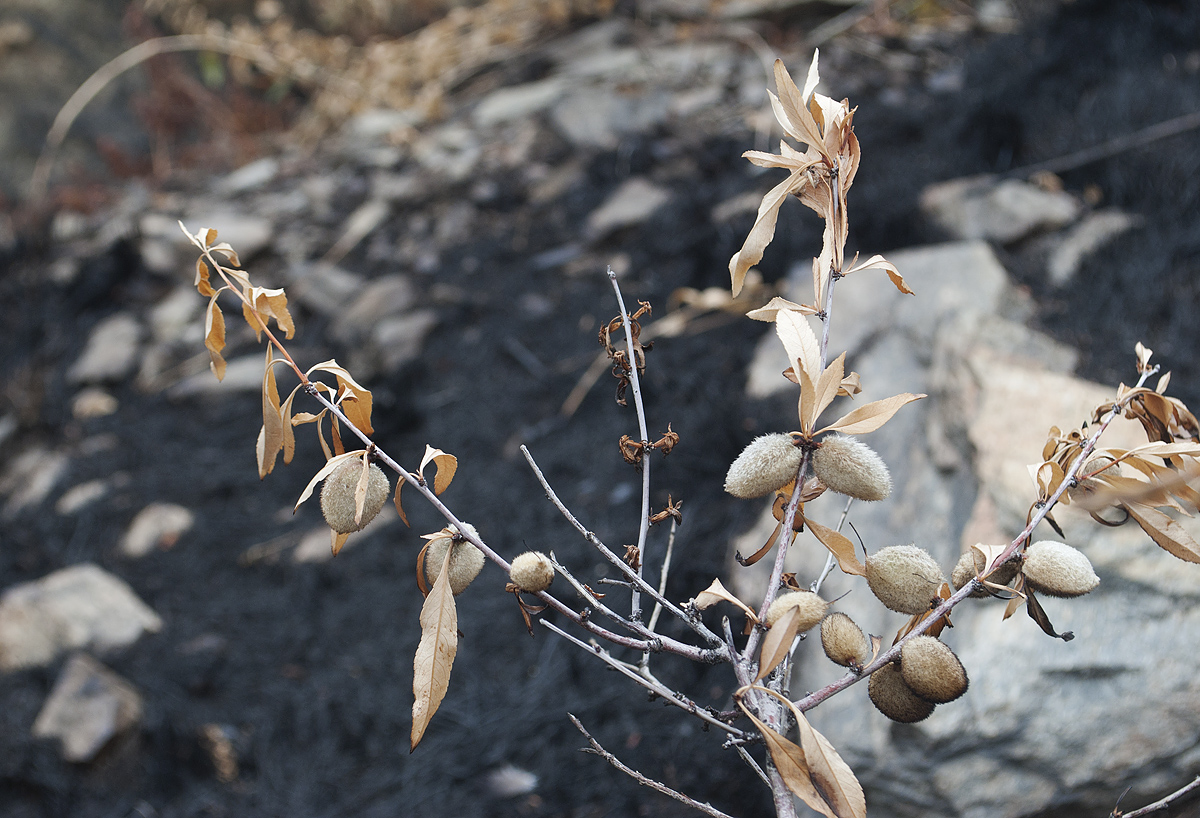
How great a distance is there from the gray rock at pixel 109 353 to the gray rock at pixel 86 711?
4.70 ft

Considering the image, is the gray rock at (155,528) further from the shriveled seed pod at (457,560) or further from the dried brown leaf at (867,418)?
the dried brown leaf at (867,418)

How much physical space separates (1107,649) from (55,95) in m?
4.79

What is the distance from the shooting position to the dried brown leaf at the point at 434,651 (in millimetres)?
450

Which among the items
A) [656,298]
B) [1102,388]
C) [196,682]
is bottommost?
[196,682]

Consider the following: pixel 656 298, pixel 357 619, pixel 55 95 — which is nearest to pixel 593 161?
pixel 656 298

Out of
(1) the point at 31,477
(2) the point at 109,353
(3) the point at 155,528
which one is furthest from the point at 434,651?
(2) the point at 109,353

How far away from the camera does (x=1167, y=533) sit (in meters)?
0.48

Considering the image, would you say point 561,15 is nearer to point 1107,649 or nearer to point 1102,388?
point 1102,388

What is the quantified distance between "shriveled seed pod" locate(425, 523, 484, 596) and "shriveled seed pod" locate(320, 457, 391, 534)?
48 mm

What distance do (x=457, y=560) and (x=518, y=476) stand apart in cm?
141

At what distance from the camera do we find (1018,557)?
0.49 meters

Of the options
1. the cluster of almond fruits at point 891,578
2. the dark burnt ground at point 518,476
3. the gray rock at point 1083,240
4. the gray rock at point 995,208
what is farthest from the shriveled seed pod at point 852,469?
the gray rock at point 995,208

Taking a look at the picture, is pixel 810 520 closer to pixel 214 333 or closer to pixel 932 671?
pixel 932 671

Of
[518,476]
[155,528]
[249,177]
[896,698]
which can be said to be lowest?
[155,528]
